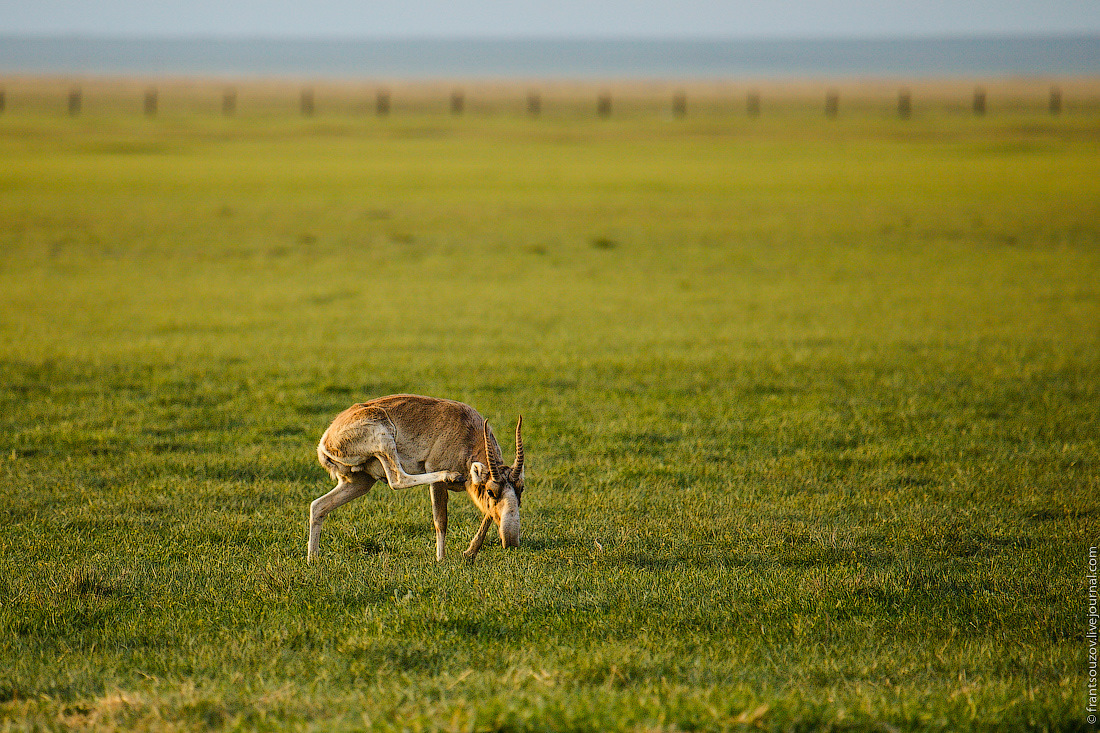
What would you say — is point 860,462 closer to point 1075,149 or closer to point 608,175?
point 608,175

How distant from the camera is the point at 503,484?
230 inches

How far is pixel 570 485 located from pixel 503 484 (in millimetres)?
2639

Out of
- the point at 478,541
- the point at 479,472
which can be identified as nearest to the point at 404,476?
the point at 479,472

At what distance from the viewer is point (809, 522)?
24.8 feet

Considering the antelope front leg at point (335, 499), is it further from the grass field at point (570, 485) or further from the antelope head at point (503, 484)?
the antelope head at point (503, 484)

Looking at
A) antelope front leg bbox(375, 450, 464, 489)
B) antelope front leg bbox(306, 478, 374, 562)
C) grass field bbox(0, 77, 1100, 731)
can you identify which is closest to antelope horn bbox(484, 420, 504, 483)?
antelope front leg bbox(375, 450, 464, 489)

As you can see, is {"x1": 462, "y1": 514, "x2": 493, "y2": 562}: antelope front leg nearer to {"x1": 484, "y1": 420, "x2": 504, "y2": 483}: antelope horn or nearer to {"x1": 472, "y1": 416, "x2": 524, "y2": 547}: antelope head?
{"x1": 472, "y1": 416, "x2": 524, "y2": 547}: antelope head

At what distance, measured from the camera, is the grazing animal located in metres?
5.86

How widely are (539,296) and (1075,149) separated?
41.1 metres

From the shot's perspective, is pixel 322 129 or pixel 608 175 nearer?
pixel 608 175

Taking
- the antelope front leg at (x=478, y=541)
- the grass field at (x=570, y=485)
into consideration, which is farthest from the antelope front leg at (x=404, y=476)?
the grass field at (x=570, y=485)

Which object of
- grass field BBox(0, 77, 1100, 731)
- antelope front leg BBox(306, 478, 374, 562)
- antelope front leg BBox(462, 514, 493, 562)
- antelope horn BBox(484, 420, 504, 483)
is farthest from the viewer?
antelope front leg BBox(306, 478, 374, 562)

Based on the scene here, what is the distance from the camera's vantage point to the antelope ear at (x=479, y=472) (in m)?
5.82

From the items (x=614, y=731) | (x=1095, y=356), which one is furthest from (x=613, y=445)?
(x=1095, y=356)
